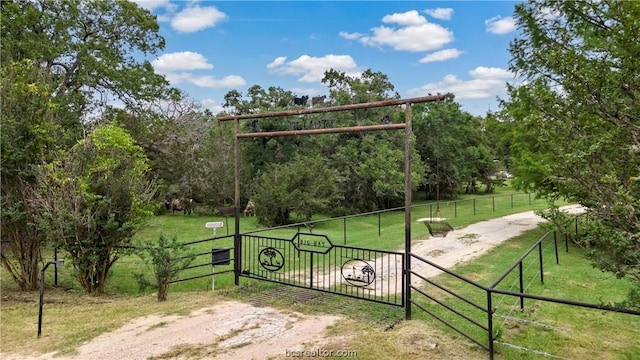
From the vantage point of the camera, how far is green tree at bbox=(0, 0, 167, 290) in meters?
6.81

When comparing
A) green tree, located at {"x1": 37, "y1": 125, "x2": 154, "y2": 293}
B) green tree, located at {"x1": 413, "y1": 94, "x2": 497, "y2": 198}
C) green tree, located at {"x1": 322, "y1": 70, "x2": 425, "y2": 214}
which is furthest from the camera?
green tree, located at {"x1": 413, "y1": 94, "x2": 497, "y2": 198}

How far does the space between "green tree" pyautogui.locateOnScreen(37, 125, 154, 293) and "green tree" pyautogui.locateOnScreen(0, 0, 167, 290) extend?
54 cm

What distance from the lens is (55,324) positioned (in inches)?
205

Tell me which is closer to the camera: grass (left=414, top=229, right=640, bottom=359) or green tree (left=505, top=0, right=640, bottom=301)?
green tree (left=505, top=0, right=640, bottom=301)

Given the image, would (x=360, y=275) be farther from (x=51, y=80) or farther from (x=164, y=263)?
(x=51, y=80)

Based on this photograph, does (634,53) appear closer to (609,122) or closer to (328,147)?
(609,122)

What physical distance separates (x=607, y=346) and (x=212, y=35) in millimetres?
12074

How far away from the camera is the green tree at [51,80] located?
268 inches

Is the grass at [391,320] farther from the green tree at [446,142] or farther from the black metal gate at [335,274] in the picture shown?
the green tree at [446,142]

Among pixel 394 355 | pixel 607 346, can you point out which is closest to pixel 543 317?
pixel 607 346

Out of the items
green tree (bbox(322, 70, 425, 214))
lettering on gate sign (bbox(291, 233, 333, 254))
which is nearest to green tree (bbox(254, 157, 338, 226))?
green tree (bbox(322, 70, 425, 214))

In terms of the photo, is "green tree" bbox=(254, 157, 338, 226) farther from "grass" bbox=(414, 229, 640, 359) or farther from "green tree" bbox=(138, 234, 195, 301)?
"green tree" bbox=(138, 234, 195, 301)

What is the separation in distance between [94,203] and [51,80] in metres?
4.29

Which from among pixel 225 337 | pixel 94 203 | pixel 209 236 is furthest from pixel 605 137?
pixel 209 236
